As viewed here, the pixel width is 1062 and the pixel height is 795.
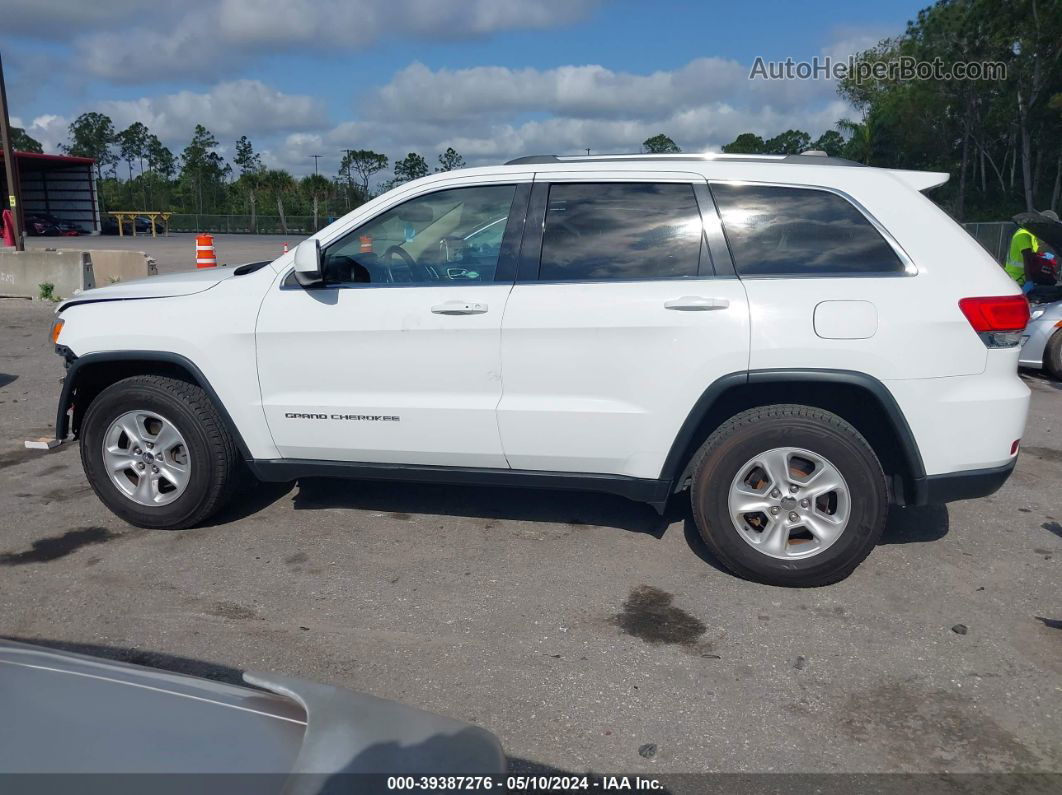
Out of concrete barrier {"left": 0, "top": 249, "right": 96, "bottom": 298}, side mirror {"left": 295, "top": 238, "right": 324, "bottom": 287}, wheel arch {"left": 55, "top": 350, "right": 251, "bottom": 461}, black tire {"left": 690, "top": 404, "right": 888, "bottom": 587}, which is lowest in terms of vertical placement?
black tire {"left": 690, "top": 404, "right": 888, "bottom": 587}

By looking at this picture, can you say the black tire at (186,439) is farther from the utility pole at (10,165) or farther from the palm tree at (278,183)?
the palm tree at (278,183)

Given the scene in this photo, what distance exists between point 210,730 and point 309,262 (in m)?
2.80

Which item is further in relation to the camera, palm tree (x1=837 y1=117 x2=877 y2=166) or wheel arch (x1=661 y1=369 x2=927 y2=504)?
palm tree (x1=837 y1=117 x2=877 y2=166)

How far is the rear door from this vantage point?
3982 mm

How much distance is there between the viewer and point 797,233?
4.06 metres

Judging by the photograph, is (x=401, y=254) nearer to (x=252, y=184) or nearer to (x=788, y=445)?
(x=788, y=445)

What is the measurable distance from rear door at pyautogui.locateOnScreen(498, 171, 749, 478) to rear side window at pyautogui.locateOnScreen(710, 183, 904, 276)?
108mm

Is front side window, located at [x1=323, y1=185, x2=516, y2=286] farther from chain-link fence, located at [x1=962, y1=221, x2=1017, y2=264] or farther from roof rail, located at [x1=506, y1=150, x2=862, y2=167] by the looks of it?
chain-link fence, located at [x1=962, y1=221, x2=1017, y2=264]

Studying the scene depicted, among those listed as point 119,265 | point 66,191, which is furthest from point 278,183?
point 119,265

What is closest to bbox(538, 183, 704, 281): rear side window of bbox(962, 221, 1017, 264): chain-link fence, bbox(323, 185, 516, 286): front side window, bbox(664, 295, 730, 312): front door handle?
bbox(664, 295, 730, 312): front door handle

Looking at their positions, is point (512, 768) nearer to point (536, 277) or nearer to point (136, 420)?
point (536, 277)

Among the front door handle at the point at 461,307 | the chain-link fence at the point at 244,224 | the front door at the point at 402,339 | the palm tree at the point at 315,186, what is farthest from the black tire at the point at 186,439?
the palm tree at the point at 315,186

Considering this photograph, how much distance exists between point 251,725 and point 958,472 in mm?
3281

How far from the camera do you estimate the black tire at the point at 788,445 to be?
3938mm
